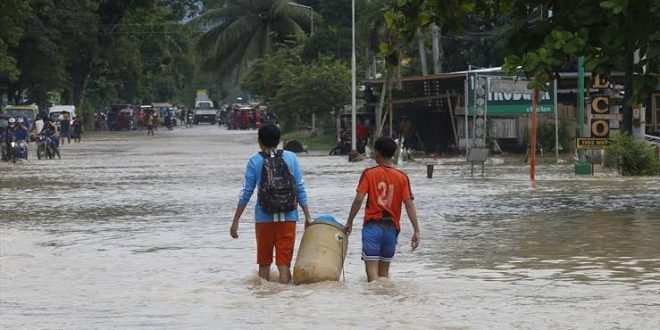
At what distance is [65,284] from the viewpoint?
1341 cm

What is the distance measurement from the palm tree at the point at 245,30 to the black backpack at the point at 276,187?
205 ft

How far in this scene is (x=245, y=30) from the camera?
75500mm

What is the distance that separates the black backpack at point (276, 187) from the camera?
12312 millimetres

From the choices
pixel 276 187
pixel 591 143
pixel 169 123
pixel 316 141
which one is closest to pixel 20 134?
pixel 591 143

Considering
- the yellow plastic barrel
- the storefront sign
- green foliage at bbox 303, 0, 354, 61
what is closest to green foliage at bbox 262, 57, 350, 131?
green foliage at bbox 303, 0, 354, 61

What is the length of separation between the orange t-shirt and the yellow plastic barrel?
488mm

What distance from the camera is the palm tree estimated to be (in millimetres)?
75000

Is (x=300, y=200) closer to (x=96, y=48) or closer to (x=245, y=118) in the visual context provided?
(x=96, y=48)

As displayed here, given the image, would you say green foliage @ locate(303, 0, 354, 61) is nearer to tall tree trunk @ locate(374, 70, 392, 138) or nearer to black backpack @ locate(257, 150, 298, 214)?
tall tree trunk @ locate(374, 70, 392, 138)

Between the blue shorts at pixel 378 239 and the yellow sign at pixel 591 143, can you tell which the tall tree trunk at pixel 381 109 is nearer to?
the yellow sign at pixel 591 143

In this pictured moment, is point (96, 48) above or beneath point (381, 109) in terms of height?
above

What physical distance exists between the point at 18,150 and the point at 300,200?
32437 mm

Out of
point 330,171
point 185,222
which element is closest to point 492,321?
point 185,222

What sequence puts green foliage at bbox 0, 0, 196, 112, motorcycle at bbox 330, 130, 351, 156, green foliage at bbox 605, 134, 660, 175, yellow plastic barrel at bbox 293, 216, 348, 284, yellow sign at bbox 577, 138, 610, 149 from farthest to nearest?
green foliage at bbox 0, 0, 196, 112 → motorcycle at bbox 330, 130, 351, 156 → yellow sign at bbox 577, 138, 610, 149 → green foliage at bbox 605, 134, 660, 175 → yellow plastic barrel at bbox 293, 216, 348, 284
